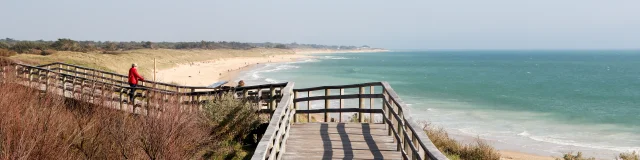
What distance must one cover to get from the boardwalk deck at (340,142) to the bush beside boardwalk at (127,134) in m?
1.36

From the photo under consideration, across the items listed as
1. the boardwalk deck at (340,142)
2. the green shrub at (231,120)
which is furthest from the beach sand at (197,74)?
the boardwalk deck at (340,142)

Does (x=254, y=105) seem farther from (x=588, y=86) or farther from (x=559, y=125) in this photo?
(x=588, y=86)

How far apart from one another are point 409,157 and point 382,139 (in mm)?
2927

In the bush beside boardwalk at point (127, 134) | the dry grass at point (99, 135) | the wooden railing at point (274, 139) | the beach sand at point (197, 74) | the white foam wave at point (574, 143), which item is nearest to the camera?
the wooden railing at point (274, 139)

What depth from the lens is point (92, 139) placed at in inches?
429

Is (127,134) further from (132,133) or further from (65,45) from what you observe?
(65,45)

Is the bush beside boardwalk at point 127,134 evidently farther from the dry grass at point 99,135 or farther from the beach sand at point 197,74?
the beach sand at point 197,74

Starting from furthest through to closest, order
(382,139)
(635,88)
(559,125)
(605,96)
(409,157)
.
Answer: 1. (635,88)
2. (605,96)
3. (559,125)
4. (382,139)
5. (409,157)

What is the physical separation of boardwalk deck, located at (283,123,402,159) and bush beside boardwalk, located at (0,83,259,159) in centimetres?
136

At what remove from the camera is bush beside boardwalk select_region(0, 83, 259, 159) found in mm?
8516

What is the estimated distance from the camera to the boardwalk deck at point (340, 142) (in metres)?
9.10

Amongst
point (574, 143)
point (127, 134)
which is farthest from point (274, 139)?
point (574, 143)

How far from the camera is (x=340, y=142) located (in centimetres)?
1020

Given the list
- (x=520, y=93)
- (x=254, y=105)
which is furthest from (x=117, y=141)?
(x=520, y=93)
